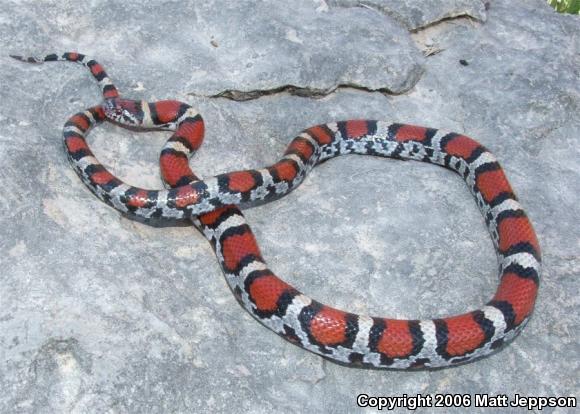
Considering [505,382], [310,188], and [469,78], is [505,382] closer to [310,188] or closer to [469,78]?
[310,188]

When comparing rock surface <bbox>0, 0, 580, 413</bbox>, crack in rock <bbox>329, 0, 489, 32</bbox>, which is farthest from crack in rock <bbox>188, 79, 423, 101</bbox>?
crack in rock <bbox>329, 0, 489, 32</bbox>

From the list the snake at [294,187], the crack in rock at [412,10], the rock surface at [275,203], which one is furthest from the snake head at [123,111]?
the crack in rock at [412,10]

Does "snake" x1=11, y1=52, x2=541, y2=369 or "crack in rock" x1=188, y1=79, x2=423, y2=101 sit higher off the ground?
"crack in rock" x1=188, y1=79, x2=423, y2=101

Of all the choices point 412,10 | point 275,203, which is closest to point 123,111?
point 275,203

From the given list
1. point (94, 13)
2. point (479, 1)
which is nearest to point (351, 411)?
point (94, 13)

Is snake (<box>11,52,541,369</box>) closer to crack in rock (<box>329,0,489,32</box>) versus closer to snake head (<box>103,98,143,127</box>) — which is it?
snake head (<box>103,98,143,127</box>)

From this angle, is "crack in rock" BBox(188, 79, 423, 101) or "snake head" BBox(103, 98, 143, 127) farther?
"crack in rock" BBox(188, 79, 423, 101)

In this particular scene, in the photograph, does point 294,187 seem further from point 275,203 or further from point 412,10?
point 412,10
